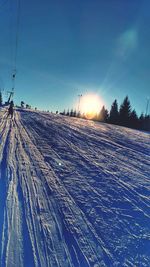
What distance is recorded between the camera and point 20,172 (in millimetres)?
5805

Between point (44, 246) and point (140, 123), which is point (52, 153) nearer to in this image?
point (44, 246)

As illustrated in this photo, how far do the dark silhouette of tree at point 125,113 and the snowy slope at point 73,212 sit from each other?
46.3m

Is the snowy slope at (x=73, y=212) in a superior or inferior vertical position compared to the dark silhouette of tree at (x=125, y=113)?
inferior

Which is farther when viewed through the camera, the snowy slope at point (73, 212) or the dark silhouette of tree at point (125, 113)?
the dark silhouette of tree at point (125, 113)

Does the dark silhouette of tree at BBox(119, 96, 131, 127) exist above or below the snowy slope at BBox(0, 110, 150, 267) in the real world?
above

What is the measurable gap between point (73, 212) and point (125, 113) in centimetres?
Answer: 5152

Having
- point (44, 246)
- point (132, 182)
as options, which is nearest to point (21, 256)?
point (44, 246)

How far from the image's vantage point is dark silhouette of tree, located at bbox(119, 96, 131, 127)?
52.8 m

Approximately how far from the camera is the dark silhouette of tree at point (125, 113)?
52756 millimetres

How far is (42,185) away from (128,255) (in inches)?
98.8

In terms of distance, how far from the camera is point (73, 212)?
405cm

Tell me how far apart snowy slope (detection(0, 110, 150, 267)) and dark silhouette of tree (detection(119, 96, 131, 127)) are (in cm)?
4633

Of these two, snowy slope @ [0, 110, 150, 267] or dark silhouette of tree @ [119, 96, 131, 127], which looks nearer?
snowy slope @ [0, 110, 150, 267]

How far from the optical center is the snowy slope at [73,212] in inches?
119
